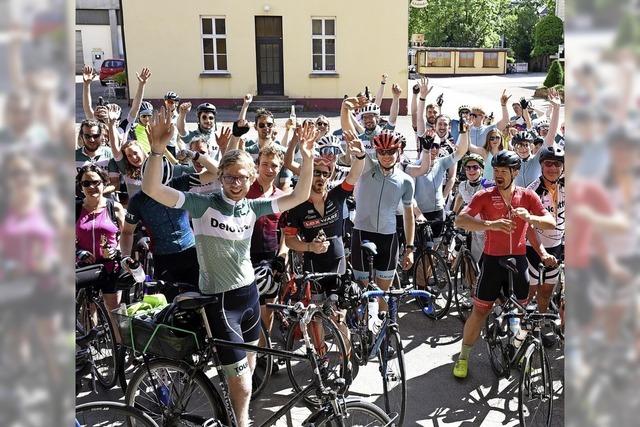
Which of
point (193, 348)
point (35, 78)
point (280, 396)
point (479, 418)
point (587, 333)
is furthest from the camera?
point (280, 396)

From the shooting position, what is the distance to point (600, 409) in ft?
2.92

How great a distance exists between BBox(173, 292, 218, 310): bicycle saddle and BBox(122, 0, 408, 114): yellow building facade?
857 inches

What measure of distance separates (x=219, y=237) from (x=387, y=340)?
1516mm

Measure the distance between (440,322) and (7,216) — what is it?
235 inches

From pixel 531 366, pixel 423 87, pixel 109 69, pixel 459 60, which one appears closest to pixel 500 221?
pixel 531 366

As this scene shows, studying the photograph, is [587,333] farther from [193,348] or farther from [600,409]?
[193,348]

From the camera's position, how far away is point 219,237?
3.61m

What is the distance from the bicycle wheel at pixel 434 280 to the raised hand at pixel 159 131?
12.8 feet

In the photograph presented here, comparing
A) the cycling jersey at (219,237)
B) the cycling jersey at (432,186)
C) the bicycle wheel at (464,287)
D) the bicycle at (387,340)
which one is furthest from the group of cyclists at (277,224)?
the bicycle wheel at (464,287)

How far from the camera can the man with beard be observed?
15.4 ft

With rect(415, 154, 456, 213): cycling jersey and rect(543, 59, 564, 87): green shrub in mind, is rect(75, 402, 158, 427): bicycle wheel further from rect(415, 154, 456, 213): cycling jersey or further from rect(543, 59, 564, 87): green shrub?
rect(543, 59, 564, 87): green shrub

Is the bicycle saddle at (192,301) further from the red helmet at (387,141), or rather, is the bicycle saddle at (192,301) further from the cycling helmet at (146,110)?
the cycling helmet at (146,110)

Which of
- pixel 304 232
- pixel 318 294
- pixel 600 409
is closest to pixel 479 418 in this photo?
pixel 318 294

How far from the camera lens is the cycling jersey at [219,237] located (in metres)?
3.60
